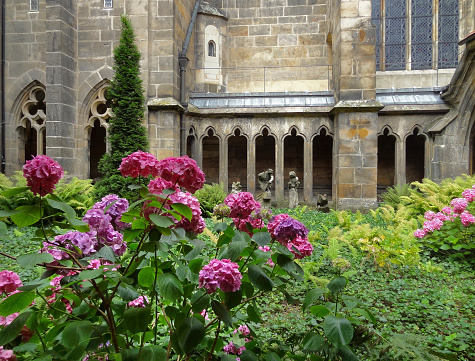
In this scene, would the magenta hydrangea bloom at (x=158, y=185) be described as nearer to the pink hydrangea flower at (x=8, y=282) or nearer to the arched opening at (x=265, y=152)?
the pink hydrangea flower at (x=8, y=282)

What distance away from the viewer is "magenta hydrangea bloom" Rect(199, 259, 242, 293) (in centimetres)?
119

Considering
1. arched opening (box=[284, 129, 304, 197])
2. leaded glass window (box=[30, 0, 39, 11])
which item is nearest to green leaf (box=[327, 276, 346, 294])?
leaded glass window (box=[30, 0, 39, 11])

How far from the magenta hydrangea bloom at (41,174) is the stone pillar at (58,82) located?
8461 mm


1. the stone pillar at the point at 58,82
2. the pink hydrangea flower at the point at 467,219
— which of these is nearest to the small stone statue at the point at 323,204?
the pink hydrangea flower at the point at 467,219

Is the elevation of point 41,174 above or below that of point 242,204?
above

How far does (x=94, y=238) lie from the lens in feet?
4.34

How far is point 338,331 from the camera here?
1381 mm

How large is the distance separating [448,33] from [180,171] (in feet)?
45.0

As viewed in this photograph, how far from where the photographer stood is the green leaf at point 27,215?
115 centimetres

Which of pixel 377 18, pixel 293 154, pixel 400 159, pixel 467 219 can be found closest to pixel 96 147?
pixel 293 154

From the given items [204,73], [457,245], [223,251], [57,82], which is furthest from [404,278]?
[204,73]

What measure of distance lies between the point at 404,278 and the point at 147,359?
3539 mm

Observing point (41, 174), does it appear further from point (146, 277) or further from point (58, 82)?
point (58, 82)

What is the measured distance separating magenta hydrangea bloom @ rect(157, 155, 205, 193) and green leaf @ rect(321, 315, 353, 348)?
2.45 ft
